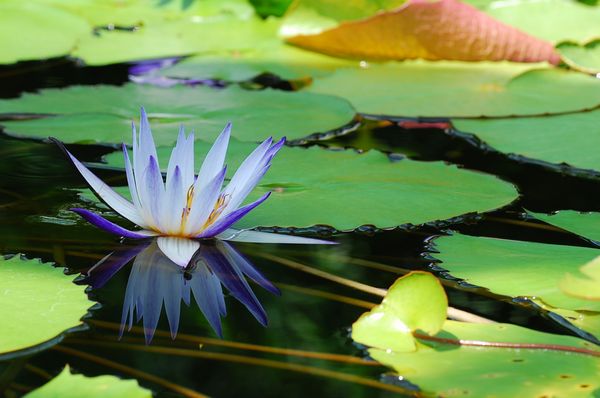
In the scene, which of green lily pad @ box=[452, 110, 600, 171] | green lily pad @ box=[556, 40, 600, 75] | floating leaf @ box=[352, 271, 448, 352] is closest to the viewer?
floating leaf @ box=[352, 271, 448, 352]

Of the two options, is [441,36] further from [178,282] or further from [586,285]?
[586,285]

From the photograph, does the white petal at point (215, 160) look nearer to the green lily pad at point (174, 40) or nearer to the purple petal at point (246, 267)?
the purple petal at point (246, 267)

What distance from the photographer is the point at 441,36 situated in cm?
279

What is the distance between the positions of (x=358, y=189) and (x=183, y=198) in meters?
0.43

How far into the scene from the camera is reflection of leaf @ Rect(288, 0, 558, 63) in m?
2.72

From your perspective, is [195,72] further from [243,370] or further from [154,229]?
[243,370]

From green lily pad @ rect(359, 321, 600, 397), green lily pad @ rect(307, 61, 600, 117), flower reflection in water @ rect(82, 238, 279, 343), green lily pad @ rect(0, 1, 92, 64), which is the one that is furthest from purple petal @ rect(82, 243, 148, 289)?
green lily pad @ rect(0, 1, 92, 64)

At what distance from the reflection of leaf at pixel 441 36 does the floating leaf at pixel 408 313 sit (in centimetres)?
181

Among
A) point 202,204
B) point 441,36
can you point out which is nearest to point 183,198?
point 202,204

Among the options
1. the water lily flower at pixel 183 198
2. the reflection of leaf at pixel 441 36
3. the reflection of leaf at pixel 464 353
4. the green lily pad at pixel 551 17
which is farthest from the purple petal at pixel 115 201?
the green lily pad at pixel 551 17

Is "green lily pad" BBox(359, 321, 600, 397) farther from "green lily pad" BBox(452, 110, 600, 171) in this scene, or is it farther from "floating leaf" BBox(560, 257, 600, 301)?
"green lily pad" BBox(452, 110, 600, 171)

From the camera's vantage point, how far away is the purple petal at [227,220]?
50.6 inches

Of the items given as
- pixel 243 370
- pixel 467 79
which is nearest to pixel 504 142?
pixel 467 79

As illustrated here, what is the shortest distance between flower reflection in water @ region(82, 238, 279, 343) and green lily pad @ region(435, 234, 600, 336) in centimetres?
30
